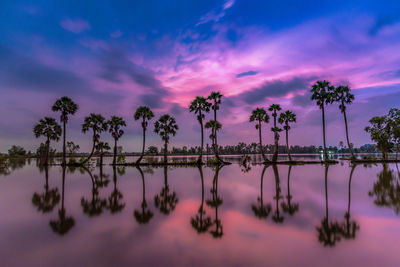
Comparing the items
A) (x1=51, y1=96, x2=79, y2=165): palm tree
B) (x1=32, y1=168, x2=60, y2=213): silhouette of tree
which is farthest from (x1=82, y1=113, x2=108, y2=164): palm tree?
(x1=32, y1=168, x2=60, y2=213): silhouette of tree

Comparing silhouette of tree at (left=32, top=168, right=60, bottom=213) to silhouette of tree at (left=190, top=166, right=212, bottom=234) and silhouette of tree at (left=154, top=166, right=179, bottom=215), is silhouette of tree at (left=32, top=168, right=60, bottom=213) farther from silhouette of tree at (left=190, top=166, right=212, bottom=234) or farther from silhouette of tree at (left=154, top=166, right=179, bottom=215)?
silhouette of tree at (left=190, top=166, right=212, bottom=234)

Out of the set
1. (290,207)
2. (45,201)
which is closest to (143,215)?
(290,207)

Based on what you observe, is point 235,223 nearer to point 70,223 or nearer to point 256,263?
point 256,263

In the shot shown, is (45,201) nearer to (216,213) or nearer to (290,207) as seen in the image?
(216,213)

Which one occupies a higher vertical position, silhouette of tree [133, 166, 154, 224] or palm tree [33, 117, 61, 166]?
palm tree [33, 117, 61, 166]

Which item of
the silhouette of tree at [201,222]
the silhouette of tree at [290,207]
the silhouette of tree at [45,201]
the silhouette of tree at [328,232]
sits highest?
the silhouette of tree at [328,232]

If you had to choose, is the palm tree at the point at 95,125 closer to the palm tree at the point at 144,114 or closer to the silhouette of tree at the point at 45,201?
the palm tree at the point at 144,114

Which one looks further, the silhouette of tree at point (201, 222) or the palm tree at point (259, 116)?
the palm tree at point (259, 116)

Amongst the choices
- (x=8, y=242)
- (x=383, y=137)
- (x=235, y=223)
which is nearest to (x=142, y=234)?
(x=235, y=223)

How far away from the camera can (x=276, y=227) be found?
756 cm

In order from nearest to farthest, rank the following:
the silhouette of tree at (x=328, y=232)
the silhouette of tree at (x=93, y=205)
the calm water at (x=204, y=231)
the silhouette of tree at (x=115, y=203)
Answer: the calm water at (x=204, y=231) < the silhouette of tree at (x=328, y=232) < the silhouette of tree at (x=93, y=205) < the silhouette of tree at (x=115, y=203)

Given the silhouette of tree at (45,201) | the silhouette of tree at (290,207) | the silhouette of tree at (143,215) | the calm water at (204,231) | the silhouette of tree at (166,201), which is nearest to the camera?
the calm water at (204,231)

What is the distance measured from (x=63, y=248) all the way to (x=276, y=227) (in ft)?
23.1

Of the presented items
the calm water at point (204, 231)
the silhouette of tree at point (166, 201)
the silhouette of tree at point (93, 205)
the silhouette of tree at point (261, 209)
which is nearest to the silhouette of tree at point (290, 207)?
the calm water at point (204, 231)
